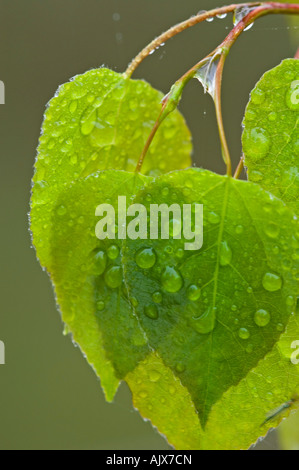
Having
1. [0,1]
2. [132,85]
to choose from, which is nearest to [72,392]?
[0,1]

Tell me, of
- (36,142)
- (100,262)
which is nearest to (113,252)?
(100,262)

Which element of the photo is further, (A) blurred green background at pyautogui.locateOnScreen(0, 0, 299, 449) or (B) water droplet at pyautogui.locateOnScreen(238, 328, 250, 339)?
(A) blurred green background at pyautogui.locateOnScreen(0, 0, 299, 449)

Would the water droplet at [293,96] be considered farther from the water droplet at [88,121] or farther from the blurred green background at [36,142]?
the blurred green background at [36,142]

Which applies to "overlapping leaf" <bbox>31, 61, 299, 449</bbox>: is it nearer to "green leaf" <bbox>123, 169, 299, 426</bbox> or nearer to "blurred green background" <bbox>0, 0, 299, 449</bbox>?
"green leaf" <bbox>123, 169, 299, 426</bbox>

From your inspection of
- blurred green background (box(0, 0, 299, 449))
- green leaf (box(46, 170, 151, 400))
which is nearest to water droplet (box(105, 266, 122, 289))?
green leaf (box(46, 170, 151, 400))

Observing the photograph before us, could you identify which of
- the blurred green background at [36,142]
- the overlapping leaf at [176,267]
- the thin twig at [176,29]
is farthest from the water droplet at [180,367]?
the blurred green background at [36,142]

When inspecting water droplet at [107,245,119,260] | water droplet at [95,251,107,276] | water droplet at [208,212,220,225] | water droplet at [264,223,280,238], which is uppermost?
water droplet at [208,212,220,225]

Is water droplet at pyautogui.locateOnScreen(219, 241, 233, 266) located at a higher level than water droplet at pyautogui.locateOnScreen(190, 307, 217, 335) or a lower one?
higher
